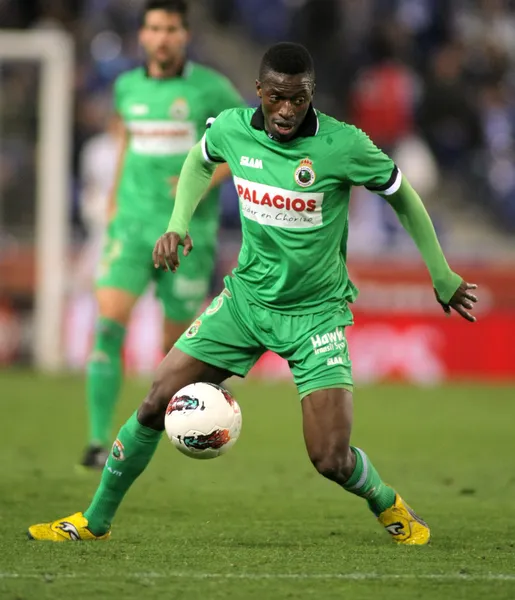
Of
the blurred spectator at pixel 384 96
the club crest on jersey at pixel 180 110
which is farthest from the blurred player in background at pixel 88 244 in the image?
the club crest on jersey at pixel 180 110

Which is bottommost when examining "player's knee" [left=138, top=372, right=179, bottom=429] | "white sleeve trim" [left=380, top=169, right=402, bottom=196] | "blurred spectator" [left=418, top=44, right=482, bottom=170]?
"blurred spectator" [left=418, top=44, right=482, bottom=170]

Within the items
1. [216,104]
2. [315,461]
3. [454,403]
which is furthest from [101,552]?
[454,403]

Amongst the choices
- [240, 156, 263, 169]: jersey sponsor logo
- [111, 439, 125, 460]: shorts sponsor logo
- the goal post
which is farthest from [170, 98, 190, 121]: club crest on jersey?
the goal post

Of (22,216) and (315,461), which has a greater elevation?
(315,461)

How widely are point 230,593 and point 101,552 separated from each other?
3.30 ft

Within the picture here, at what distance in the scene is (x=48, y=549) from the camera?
19.0 feet

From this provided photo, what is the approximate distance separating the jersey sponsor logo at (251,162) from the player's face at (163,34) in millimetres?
2717

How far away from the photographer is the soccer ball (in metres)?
5.77

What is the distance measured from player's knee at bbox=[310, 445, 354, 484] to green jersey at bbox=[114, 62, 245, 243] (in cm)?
323

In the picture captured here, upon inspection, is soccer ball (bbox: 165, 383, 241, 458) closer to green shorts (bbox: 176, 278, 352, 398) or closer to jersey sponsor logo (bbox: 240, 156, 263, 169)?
green shorts (bbox: 176, 278, 352, 398)

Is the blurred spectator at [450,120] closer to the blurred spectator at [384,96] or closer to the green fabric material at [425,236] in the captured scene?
the blurred spectator at [384,96]

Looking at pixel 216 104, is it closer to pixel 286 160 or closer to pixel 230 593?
pixel 286 160

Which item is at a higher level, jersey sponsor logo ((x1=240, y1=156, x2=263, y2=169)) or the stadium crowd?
jersey sponsor logo ((x1=240, y1=156, x2=263, y2=169))

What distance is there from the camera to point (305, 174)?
19.7 ft
